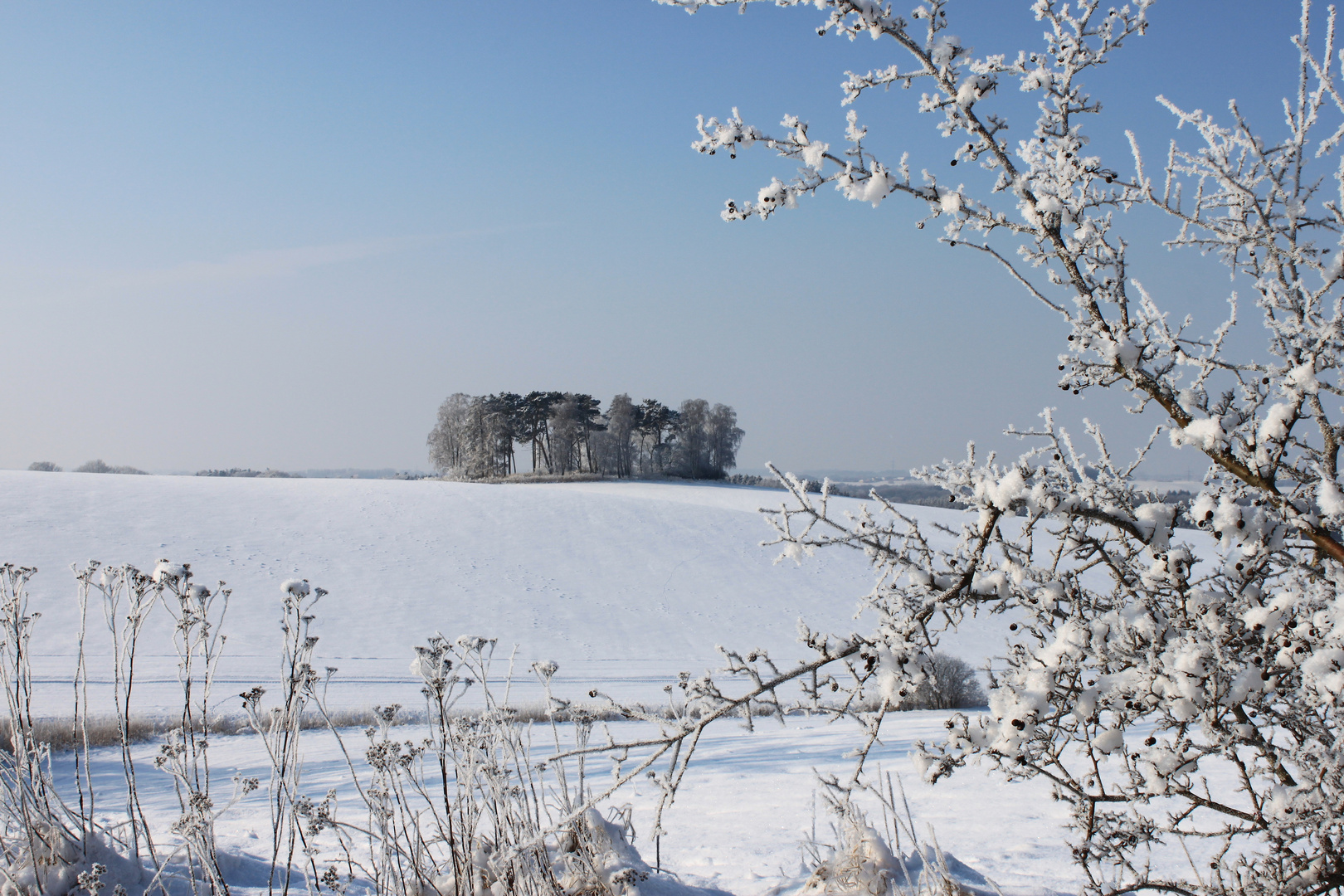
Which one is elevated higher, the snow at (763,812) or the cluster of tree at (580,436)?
the cluster of tree at (580,436)

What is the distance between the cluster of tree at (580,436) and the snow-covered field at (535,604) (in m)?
4.40

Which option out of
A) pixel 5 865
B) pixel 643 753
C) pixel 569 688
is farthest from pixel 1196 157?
pixel 569 688

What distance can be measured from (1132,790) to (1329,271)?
1411 millimetres

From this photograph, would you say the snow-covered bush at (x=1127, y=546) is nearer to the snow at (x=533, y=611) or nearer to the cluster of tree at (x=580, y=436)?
the snow at (x=533, y=611)

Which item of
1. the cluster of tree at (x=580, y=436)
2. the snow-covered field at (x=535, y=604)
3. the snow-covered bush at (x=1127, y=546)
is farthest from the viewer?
the cluster of tree at (x=580, y=436)

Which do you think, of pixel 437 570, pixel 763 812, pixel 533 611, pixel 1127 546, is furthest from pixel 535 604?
pixel 1127 546

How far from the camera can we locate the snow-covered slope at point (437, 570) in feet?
45.5

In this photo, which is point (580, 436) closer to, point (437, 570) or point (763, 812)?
point (437, 570)

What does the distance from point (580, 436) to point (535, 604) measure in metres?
17.8

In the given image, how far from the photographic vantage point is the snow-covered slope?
13859mm

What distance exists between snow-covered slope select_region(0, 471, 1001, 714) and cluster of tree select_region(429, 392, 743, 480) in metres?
7.17

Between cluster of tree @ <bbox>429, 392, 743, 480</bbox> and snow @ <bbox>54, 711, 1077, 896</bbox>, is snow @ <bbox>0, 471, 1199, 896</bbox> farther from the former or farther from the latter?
cluster of tree @ <bbox>429, 392, 743, 480</bbox>

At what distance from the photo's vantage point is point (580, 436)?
34656 mm

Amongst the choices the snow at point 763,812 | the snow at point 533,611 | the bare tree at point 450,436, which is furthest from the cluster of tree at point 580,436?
the snow at point 763,812
